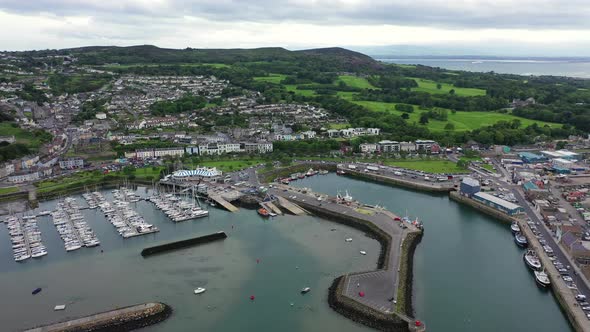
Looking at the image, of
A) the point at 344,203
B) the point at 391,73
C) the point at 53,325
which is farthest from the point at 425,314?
the point at 391,73

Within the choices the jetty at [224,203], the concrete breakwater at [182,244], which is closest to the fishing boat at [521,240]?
the concrete breakwater at [182,244]

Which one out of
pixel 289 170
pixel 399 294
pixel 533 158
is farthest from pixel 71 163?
pixel 533 158

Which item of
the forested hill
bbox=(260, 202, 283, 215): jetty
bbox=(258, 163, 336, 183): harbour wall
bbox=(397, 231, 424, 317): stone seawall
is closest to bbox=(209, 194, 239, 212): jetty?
bbox=(260, 202, 283, 215): jetty

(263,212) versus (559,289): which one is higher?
(559,289)

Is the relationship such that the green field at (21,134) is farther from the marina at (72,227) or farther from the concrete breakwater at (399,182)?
the concrete breakwater at (399,182)

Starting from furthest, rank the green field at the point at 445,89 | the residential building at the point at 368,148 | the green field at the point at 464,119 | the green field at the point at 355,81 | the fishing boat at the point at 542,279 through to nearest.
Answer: the green field at the point at 355,81 → the green field at the point at 445,89 → the green field at the point at 464,119 → the residential building at the point at 368,148 → the fishing boat at the point at 542,279

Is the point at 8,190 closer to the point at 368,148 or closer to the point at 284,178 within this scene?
the point at 284,178

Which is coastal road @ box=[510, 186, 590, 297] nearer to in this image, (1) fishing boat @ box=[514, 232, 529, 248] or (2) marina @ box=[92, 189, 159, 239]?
(1) fishing boat @ box=[514, 232, 529, 248]

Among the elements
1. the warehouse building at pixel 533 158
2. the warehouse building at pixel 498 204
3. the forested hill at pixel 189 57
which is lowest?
the warehouse building at pixel 498 204
